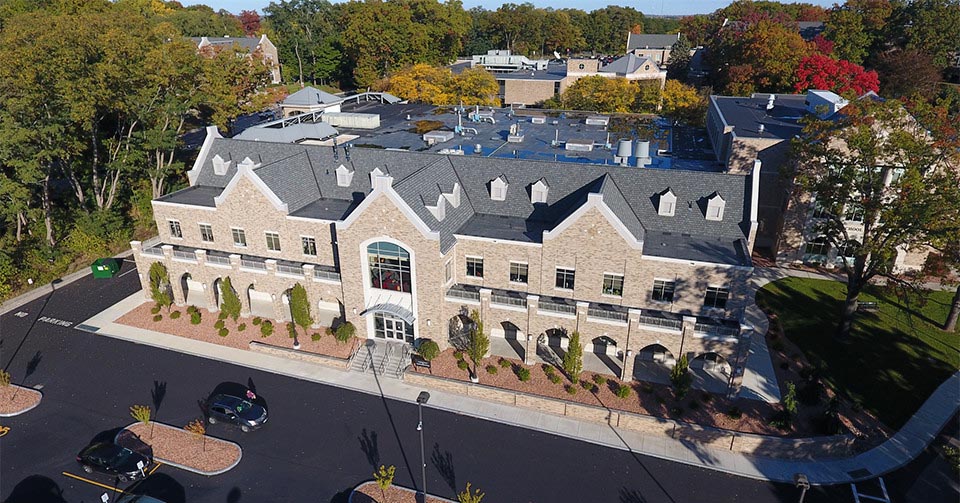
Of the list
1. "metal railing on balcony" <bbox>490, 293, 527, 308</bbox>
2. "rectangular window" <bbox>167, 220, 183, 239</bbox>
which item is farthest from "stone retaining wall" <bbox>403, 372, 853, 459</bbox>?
"rectangular window" <bbox>167, 220, 183, 239</bbox>

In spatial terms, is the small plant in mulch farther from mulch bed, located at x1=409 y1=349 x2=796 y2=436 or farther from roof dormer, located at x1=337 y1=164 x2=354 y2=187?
roof dormer, located at x1=337 y1=164 x2=354 y2=187

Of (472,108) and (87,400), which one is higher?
(472,108)

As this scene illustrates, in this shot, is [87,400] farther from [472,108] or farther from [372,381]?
[472,108]

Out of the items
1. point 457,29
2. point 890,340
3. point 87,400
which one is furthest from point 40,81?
point 457,29

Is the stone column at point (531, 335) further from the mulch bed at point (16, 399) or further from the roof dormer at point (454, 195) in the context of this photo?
the mulch bed at point (16, 399)

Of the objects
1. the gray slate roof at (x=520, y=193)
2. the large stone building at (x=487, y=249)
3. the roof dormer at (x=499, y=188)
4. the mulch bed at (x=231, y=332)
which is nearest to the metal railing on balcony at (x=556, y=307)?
the large stone building at (x=487, y=249)

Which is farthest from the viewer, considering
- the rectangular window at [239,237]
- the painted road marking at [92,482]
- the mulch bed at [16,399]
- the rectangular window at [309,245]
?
the rectangular window at [239,237]
